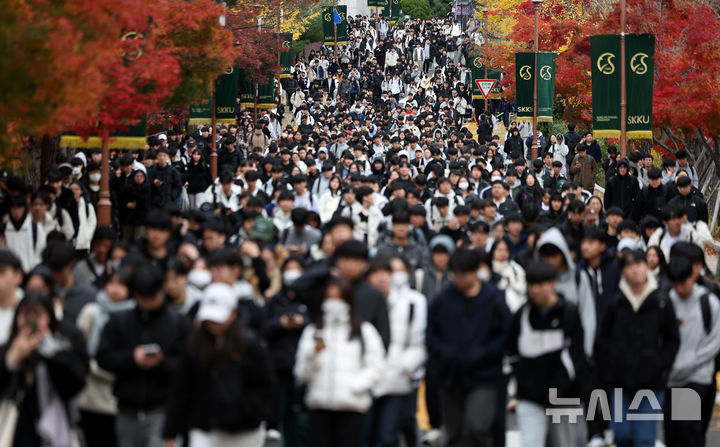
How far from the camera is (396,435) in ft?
26.3

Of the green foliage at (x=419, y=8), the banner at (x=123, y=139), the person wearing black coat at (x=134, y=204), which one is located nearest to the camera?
the person wearing black coat at (x=134, y=204)

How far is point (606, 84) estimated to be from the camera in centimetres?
2189

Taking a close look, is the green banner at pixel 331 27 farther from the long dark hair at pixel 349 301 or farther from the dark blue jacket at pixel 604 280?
the long dark hair at pixel 349 301

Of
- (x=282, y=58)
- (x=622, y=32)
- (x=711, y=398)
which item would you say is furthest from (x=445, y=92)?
(x=711, y=398)

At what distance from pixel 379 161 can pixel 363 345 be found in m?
14.3

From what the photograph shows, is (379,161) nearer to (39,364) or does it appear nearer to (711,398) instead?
(711,398)

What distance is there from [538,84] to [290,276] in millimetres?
23812

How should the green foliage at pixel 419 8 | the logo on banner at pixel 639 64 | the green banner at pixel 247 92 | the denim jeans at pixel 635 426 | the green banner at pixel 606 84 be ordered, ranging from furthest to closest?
the green foliage at pixel 419 8 → the green banner at pixel 247 92 → the green banner at pixel 606 84 → the logo on banner at pixel 639 64 → the denim jeans at pixel 635 426

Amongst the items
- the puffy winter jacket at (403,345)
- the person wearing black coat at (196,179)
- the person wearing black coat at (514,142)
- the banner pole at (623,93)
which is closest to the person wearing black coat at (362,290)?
the puffy winter jacket at (403,345)

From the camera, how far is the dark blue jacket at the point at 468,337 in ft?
25.3

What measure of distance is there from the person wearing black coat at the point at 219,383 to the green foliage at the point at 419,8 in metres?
95.1

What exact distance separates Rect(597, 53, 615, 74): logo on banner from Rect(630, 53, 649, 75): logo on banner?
0.41 metres

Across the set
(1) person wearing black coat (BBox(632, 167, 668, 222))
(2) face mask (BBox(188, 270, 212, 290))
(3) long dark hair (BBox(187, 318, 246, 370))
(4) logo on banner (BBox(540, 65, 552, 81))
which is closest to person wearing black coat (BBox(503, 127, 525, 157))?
(4) logo on banner (BBox(540, 65, 552, 81))

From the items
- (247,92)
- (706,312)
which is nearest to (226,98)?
(247,92)
